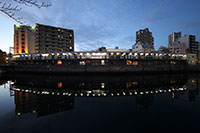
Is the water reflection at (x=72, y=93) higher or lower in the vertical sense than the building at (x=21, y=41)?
lower

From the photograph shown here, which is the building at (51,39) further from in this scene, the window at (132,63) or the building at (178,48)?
the building at (178,48)


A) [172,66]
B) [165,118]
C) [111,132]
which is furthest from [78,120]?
[172,66]

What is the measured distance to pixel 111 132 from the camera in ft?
16.6

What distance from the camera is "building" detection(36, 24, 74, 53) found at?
68.2m

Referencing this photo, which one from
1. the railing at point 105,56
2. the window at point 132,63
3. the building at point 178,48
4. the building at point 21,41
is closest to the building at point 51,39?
the building at point 21,41

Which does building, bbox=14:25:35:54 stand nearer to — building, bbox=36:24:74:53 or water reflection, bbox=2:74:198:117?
building, bbox=36:24:74:53

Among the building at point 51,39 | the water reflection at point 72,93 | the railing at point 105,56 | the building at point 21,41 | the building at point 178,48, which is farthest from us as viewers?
the building at point 21,41

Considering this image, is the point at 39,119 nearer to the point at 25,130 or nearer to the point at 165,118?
the point at 25,130

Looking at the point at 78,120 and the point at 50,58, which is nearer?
the point at 78,120

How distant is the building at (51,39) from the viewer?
68.2 metres

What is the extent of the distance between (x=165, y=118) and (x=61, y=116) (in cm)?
779

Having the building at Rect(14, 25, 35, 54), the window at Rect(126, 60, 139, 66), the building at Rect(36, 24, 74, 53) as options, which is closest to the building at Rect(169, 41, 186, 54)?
the window at Rect(126, 60, 139, 66)

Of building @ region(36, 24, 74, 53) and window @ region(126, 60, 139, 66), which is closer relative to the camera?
window @ region(126, 60, 139, 66)

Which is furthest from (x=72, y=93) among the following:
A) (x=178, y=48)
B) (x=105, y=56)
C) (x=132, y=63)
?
(x=178, y=48)
